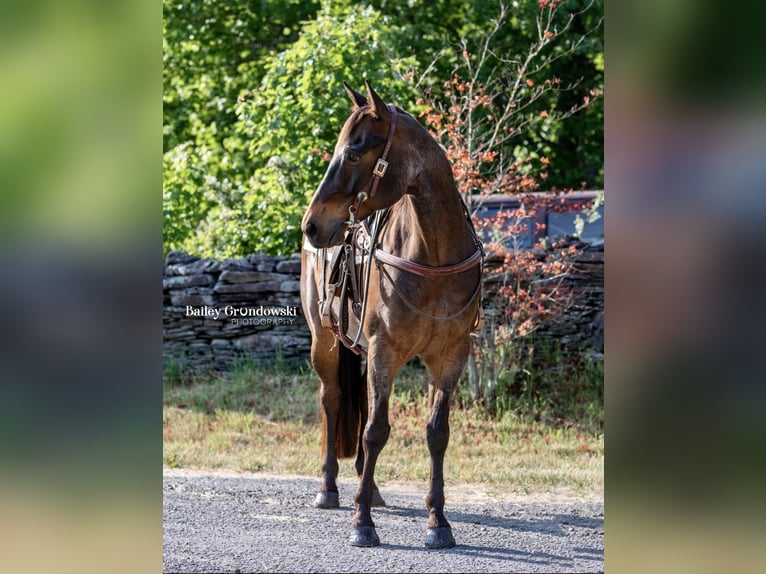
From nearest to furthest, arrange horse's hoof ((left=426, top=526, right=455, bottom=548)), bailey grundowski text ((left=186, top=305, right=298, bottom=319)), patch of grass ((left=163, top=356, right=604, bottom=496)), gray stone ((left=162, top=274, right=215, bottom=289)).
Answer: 1. horse's hoof ((left=426, top=526, right=455, bottom=548))
2. patch of grass ((left=163, top=356, right=604, bottom=496))
3. bailey grundowski text ((left=186, top=305, right=298, bottom=319))
4. gray stone ((left=162, top=274, right=215, bottom=289))

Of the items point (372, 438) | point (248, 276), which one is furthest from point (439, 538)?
point (248, 276)

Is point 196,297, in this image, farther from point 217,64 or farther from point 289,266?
point 217,64

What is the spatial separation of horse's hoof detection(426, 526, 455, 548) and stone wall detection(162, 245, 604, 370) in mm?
4649

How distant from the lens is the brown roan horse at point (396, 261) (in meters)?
3.80

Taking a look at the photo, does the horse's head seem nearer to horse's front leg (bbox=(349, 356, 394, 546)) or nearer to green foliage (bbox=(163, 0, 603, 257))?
horse's front leg (bbox=(349, 356, 394, 546))

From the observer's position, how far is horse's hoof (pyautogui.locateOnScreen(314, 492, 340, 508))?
5.13m

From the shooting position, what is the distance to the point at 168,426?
24.8 ft

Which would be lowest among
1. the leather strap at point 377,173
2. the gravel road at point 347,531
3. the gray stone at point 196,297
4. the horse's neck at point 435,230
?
the gravel road at point 347,531

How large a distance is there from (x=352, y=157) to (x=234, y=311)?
5275mm

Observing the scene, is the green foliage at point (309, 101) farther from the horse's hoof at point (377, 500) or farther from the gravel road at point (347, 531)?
the horse's hoof at point (377, 500)

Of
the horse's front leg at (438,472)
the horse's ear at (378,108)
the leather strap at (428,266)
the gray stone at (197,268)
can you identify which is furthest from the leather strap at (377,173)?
the gray stone at (197,268)

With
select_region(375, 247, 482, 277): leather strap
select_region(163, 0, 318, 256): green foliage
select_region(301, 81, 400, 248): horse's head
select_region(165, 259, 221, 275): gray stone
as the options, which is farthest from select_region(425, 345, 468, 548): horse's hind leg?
select_region(163, 0, 318, 256): green foliage

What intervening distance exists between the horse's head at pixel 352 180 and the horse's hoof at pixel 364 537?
1487 millimetres
